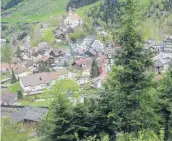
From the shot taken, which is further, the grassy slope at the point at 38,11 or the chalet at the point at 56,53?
the grassy slope at the point at 38,11

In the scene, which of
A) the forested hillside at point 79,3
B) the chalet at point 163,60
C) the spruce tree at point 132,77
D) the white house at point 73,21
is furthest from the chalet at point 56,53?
the spruce tree at point 132,77

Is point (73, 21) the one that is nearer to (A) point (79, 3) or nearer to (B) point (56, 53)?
(B) point (56, 53)

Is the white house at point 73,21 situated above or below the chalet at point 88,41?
above

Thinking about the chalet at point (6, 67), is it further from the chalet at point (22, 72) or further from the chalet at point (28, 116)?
the chalet at point (28, 116)

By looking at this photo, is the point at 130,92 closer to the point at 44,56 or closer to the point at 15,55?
the point at 44,56

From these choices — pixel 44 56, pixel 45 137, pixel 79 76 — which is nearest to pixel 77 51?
pixel 44 56

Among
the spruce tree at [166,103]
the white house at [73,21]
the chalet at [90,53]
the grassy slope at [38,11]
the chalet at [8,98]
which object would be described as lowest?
the chalet at [8,98]

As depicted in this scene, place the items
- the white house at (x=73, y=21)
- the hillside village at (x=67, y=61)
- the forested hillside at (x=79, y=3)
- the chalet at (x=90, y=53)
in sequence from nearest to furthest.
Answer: the hillside village at (x=67, y=61)
the chalet at (x=90, y=53)
the white house at (x=73, y=21)
the forested hillside at (x=79, y=3)
